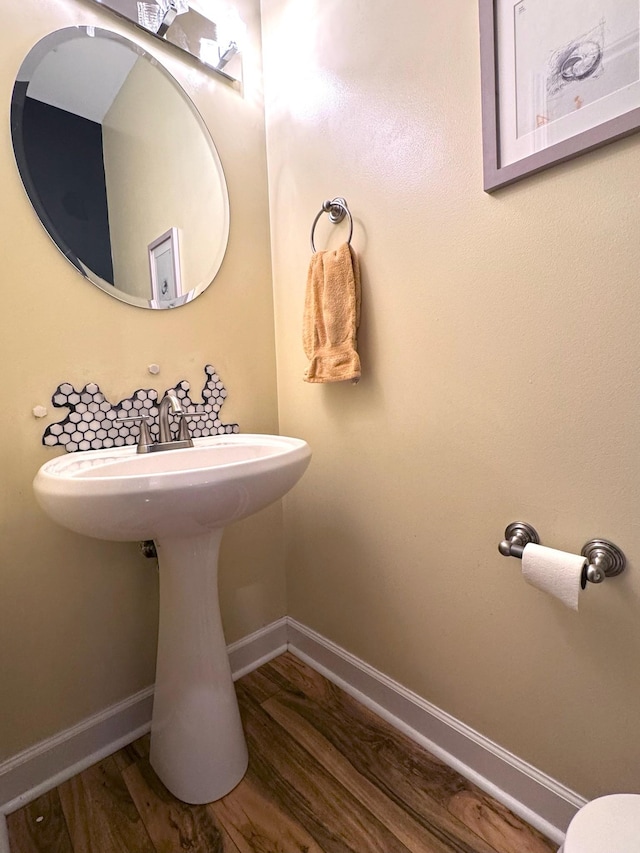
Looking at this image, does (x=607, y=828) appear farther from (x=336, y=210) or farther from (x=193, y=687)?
(x=336, y=210)

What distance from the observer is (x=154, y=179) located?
1153mm

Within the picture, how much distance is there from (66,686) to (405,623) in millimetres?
877

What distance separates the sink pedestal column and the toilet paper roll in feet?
2.17

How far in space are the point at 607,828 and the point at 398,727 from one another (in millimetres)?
654

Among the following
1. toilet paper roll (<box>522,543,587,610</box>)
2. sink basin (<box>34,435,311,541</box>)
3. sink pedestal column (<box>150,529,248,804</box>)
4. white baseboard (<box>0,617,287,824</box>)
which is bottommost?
white baseboard (<box>0,617,287,824</box>)

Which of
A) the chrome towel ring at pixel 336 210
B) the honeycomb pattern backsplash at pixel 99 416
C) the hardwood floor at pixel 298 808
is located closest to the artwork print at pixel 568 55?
the chrome towel ring at pixel 336 210

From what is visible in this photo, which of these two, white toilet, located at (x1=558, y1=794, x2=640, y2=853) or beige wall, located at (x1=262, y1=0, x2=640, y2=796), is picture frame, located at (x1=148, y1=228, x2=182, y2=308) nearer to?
beige wall, located at (x1=262, y1=0, x2=640, y2=796)

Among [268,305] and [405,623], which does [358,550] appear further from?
[268,305]

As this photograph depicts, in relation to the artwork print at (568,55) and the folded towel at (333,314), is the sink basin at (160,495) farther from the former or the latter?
the artwork print at (568,55)

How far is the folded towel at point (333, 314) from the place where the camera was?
3.52 feet

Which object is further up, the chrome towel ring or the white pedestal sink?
the chrome towel ring

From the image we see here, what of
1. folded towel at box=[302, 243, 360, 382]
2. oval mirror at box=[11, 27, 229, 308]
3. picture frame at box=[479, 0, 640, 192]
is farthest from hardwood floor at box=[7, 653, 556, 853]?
picture frame at box=[479, 0, 640, 192]

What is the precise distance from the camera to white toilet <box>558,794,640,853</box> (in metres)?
0.54

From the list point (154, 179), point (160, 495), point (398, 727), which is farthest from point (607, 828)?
point (154, 179)
